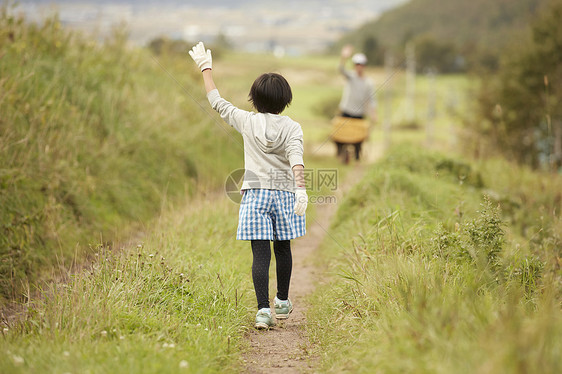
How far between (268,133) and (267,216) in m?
0.61

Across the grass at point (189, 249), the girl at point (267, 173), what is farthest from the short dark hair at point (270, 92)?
the grass at point (189, 249)

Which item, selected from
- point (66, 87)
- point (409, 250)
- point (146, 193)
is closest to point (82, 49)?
point (66, 87)

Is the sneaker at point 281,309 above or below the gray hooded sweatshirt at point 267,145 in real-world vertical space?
below

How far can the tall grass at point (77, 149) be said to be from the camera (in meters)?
5.56

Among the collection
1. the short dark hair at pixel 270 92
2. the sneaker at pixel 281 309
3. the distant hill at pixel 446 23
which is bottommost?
the sneaker at pixel 281 309

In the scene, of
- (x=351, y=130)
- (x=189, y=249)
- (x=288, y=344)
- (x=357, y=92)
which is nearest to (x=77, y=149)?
(x=189, y=249)

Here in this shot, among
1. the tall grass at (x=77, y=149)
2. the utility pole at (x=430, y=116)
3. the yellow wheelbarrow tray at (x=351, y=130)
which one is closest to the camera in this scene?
the tall grass at (x=77, y=149)

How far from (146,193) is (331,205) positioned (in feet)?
9.90

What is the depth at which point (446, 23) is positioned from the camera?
94500mm

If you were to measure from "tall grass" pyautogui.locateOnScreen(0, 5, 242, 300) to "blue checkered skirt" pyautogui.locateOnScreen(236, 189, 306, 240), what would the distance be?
48.0 inches

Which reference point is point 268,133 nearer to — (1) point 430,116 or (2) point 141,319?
(2) point 141,319

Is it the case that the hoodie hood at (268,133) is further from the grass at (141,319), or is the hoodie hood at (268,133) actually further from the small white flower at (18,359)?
the small white flower at (18,359)

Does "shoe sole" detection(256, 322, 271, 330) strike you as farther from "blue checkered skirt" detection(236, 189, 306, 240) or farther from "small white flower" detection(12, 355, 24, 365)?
"small white flower" detection(12, 355, 24, 365)

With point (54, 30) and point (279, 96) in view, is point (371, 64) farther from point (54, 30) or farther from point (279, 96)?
point (279, 96)
